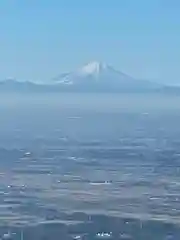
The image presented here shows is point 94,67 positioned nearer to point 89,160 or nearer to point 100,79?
point 100,79

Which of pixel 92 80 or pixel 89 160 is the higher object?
pixel 92 80

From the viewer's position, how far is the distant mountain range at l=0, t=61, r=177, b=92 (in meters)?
1.28

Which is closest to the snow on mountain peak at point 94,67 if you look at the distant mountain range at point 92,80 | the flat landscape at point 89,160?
the distant mountain range at point 92,80

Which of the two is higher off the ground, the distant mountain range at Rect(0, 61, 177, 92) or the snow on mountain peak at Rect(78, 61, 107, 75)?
the snow on mountain peak at Rect(78, 61, 107, 75)

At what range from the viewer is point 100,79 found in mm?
1323

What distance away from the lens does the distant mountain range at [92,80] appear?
4.20ft

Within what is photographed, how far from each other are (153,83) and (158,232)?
1.81ft

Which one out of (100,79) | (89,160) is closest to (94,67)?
(100,79)

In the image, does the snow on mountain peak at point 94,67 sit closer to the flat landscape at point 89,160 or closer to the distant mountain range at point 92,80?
the distant mountain range at point 92,80

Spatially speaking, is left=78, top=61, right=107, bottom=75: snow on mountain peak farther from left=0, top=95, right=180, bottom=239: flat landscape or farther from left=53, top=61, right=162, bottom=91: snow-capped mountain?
left=0, top=95, right=180, bottom=239: flat landscape

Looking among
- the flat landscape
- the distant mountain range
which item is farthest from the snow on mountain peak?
the flat landscape

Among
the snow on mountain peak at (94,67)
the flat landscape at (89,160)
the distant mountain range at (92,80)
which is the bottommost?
the flat landscape at (89,160)

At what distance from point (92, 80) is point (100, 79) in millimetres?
38

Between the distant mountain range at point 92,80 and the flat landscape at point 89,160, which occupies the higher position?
the distant mountain range at point 92,80
